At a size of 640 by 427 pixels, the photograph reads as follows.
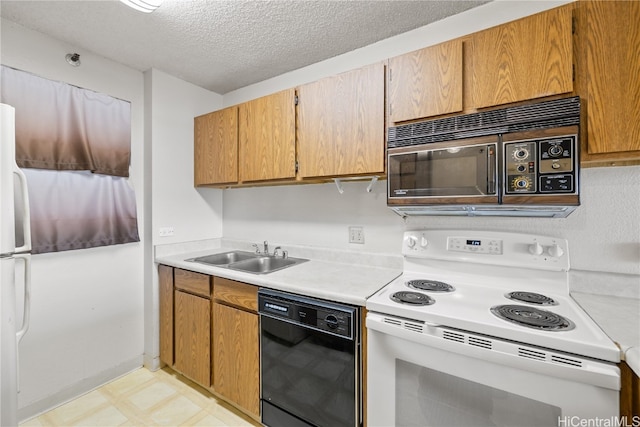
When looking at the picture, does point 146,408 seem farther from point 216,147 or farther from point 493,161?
point 493,161

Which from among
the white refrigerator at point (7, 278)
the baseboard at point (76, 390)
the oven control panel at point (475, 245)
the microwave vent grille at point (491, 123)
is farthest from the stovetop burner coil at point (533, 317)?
the baseboard at point (76, 390)

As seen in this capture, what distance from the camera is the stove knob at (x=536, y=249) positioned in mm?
1357

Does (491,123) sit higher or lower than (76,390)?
higher

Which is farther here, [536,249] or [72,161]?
[72,161]

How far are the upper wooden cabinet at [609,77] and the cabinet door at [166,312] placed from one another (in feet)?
8.67

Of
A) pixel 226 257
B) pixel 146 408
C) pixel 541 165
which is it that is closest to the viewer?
pixel 541 165

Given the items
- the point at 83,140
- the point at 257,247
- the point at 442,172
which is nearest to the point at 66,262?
the point at 83,140

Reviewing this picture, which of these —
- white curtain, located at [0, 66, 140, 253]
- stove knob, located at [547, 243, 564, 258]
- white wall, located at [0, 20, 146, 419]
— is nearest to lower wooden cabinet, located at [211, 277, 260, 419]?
white wall, located at [0, 20, 146, 419]

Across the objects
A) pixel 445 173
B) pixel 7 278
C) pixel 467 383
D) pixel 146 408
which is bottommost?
pixel 146 408

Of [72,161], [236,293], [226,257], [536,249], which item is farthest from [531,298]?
[72,161]

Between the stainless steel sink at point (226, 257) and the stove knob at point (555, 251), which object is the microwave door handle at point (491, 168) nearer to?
the stove knob at point (555, 251)

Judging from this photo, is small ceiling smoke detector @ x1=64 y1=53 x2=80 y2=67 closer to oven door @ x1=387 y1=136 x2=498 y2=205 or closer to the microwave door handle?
oven door @ x1=387 y1=136 x2=498 y2=205

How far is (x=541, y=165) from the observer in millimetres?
1122

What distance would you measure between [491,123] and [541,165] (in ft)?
0.90
